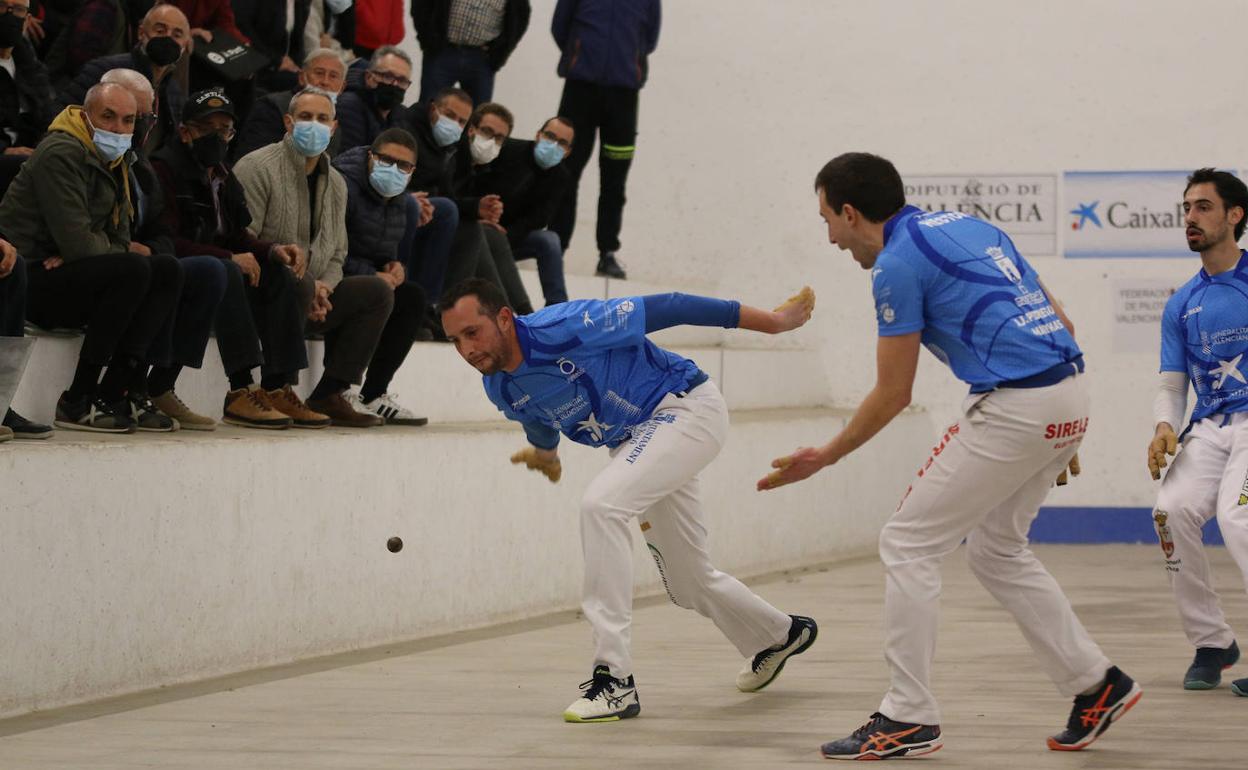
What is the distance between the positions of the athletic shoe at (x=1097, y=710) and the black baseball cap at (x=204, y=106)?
14.6 feet

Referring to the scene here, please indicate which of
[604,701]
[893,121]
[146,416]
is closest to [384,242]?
[146,416]

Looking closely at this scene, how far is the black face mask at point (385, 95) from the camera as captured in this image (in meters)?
9.75

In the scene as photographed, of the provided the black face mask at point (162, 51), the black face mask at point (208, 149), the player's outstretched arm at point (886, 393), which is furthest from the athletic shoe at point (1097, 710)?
the black face mask at point (162, 51)

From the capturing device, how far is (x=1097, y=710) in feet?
16.4

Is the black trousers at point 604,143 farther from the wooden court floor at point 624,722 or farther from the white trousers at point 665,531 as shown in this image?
the white trousers at point 665,531

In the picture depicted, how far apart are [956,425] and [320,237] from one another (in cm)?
401

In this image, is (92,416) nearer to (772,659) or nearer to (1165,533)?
(772,659)

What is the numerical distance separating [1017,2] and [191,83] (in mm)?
6564

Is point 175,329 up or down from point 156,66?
down

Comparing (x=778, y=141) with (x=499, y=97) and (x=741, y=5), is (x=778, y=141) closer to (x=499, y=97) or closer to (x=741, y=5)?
(x=741, y=5)

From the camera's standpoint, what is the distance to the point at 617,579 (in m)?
5.60

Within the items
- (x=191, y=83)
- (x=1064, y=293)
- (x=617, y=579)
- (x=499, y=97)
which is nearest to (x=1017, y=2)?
(x=1064, y=293)

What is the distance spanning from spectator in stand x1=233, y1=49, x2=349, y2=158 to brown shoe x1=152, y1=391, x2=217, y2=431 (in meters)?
1.94

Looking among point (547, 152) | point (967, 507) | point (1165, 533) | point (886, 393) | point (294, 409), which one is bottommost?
point (1165, 533)
